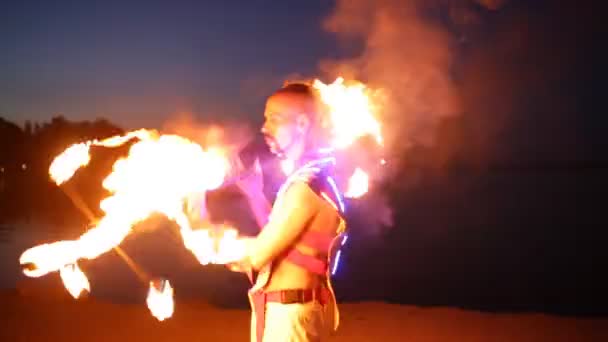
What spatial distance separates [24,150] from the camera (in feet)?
261

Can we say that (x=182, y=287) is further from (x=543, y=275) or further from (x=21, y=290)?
(x=543, y=275)

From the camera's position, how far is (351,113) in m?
5.18

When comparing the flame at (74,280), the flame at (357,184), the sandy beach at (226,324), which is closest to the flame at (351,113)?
the flame at (357,184)

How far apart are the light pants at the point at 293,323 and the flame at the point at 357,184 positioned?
1743 mm

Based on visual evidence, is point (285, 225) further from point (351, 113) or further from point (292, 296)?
point (351, 113)

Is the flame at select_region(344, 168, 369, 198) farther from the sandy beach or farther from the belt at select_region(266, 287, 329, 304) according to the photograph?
the sandy beach

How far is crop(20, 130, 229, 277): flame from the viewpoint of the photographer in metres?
3.91

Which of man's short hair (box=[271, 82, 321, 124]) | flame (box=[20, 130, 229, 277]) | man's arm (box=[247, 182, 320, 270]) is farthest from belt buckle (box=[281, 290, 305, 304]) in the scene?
man's short hair (box=[271, 82, 321, 124])

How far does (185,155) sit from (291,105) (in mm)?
672

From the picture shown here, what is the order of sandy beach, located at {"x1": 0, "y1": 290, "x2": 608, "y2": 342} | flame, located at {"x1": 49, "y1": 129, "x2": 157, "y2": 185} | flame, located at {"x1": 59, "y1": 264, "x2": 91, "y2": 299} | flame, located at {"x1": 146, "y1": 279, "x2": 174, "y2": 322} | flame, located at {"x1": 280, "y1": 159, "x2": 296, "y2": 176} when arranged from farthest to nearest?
sandy beach, located at {"x1": 0, "y1": 290, "x2": 608, "y2": 342} < flame, located at {"x1": 49, "y1": 129, "x2": 157, "y2": 185} < flame, located at {"x1": 280, "y1": 159, "x2": 296, "y2": 176} < flame, located at {"x1": 59, "y1": 264, "x2": 91, "y2": 299} < flame, located at {"x1": 146, "y1": 279, "x2": 174, "y2": 322}

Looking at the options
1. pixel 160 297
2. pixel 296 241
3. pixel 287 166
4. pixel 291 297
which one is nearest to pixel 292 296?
pixel 291 297

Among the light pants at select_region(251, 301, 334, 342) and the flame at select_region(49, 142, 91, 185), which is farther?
the flame at select_region(49, 142, 91, 185)

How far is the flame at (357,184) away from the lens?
5.45 m

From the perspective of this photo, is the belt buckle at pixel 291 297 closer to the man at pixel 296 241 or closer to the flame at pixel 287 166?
the man at pixel 296 241
